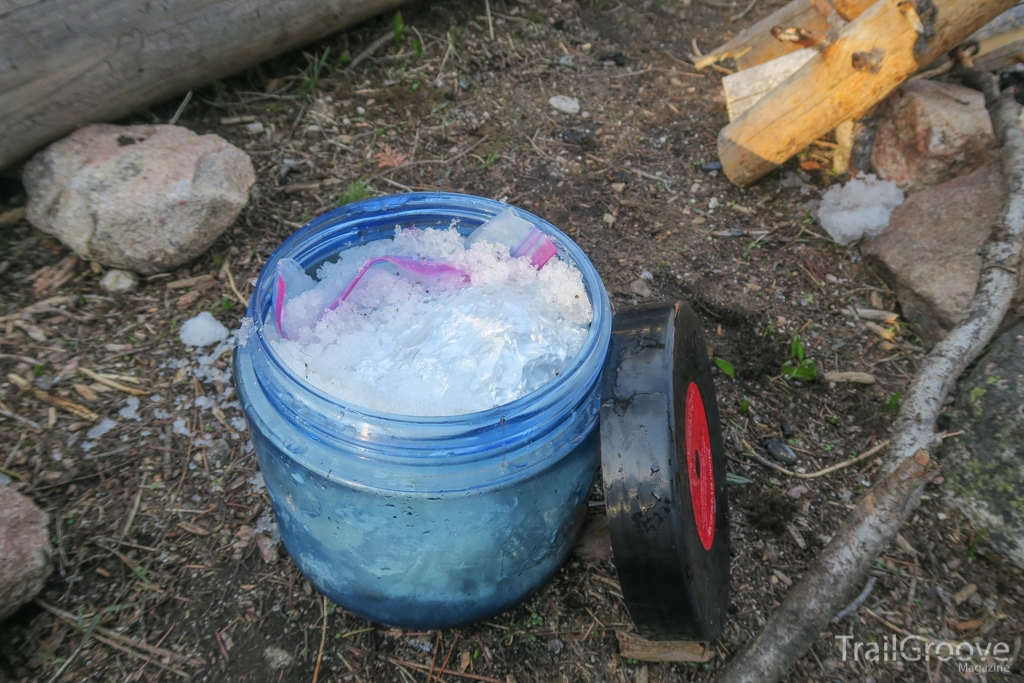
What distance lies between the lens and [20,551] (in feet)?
5.01

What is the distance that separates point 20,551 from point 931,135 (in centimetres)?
325

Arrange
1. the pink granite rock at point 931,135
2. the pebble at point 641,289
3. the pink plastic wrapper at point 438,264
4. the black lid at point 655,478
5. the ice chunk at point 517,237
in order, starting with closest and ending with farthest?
1. the black lid at point 655,478
2. the pink plastic wrapper at point 438,264
3. the ice chunk at point 517,237
4. the pebble at point 641,289
5. the pink granite rock at point 931,135

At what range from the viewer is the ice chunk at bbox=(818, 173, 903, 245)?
101 inches

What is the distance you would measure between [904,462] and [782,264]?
1.22 m

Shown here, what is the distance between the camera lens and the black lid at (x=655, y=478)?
1.25 metres

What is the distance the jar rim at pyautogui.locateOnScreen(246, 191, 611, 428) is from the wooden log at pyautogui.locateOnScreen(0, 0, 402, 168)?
1.22 m

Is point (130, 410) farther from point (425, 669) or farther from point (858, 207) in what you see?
point (858, 207)

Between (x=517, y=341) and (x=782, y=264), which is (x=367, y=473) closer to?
(x=517, y=341)

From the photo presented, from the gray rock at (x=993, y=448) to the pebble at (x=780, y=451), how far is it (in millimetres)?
455

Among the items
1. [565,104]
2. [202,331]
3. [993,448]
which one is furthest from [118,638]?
[565,104]

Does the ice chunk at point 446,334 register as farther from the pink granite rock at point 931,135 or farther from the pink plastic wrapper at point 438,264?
the pink granite rock at point 931,135

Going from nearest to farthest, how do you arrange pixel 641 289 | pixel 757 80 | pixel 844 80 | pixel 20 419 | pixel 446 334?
pixel 446 334
pixel 20 419
pixel 641 289
pixel 844 80
pixel 757 80

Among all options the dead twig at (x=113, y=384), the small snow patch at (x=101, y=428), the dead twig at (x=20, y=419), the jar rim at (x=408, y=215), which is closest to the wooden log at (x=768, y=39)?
the jar rim at (x=408, y=215)

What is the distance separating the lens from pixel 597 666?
5.28 feet
